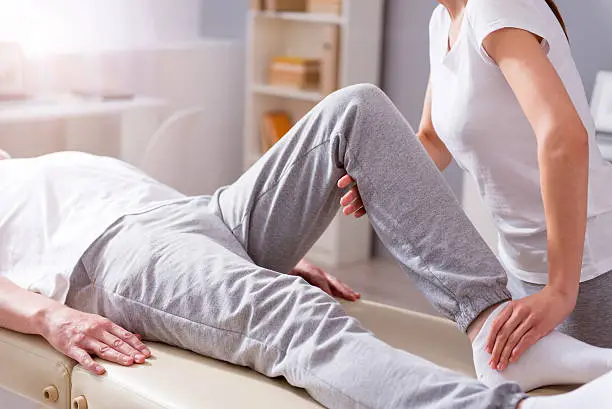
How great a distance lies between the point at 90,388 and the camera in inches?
55.8

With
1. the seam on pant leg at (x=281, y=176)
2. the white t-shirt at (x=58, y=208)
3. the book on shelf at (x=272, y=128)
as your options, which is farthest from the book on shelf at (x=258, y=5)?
the seam on pant leg at (x=281, y=176)

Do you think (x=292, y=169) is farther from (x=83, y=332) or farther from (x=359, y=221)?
(x=359, y=221)

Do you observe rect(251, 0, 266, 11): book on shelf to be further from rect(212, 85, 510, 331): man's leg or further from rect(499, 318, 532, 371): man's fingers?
rect(499, 318, 532, 371): man's fingers

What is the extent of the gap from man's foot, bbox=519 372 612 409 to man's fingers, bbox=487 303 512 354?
0.61ft

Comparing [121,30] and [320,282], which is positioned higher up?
[121,30]

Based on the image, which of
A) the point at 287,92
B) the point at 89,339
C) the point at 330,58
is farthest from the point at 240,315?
the point at 287,92

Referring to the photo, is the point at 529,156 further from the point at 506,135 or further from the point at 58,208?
the point at 58,208

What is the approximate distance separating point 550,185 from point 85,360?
0.76 metres

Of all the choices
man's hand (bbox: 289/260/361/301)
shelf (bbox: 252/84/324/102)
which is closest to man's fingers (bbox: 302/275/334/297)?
man's hand (bbox: 289/260/361/301)

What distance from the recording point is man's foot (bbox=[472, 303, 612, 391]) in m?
1.33

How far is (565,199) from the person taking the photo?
132 centimetres

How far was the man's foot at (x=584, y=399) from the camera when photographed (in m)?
1.12

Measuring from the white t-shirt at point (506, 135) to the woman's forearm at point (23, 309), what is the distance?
0.75m

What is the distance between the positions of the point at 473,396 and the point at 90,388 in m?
0.61
